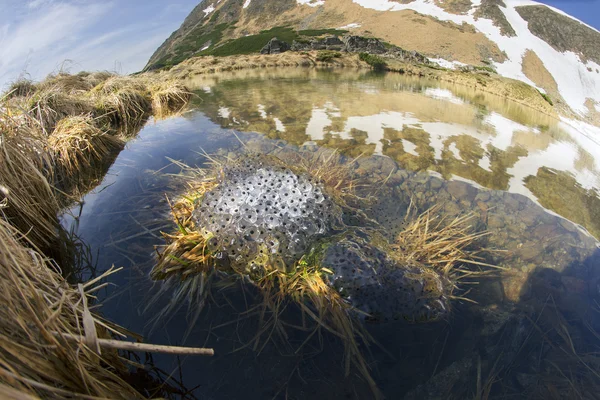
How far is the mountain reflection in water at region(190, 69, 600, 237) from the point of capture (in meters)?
4.65

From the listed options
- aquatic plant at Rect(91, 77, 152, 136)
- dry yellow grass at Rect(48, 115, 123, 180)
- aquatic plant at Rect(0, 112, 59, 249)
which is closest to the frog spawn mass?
aquatic plant at Rect(0, 112, 59, 249)

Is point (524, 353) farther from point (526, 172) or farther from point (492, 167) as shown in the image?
point (526, 172)

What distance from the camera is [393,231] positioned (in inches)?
122

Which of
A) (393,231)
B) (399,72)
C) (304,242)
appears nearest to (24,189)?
(304,242)

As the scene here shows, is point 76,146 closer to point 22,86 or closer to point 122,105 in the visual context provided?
point 122,105

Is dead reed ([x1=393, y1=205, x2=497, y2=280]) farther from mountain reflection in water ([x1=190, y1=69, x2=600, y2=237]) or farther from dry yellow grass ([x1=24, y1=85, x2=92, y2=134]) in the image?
dry yellow grass ([x1=24, y1=85, x2=92, y2=134])

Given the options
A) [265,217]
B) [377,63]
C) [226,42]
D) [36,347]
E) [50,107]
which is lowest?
[265,217]

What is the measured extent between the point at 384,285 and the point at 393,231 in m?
0.94

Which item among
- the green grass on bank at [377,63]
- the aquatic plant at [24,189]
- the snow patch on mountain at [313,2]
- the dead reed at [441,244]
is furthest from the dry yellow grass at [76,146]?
the snow patch on mountain at [313,2]

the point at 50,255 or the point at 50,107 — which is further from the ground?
the point at 50,107

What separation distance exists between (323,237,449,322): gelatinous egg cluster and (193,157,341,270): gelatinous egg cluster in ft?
1.18

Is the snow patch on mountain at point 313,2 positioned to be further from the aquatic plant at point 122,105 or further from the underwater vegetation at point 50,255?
the underwater vegetation at point 50,255

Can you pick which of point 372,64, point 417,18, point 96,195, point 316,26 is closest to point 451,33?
point 417,18

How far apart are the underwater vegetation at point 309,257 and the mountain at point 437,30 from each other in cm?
4062
